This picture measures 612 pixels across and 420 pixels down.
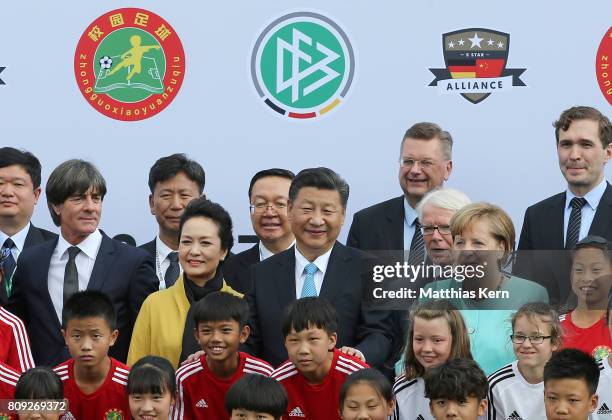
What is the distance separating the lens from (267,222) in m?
6.57

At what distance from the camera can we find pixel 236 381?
5.63 metres

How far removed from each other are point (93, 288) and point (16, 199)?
Result: 0.75m

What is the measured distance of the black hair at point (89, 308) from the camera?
5.79 meters

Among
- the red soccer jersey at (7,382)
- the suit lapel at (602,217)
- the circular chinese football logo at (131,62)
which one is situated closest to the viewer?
the red soccer jersey at (7,382)

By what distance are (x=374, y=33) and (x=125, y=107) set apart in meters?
1.33

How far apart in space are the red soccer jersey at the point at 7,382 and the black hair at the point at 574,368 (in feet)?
7.19

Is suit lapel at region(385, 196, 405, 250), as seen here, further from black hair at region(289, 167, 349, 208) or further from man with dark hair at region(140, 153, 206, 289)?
man with dark hair at region(140, 153, 206, 289)

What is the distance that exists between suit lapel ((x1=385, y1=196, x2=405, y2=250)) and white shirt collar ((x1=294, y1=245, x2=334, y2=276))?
650mm

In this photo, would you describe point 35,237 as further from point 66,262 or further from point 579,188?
point 579,188

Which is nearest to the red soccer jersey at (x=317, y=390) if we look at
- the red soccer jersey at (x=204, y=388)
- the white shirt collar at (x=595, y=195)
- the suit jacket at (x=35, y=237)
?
the red soccer jersey at (x=204, y=388)

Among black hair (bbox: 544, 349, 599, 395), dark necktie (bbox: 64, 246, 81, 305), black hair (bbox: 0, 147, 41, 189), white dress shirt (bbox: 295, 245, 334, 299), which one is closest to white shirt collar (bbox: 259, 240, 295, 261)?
white dress shirt (bbox: 295, 245, 334, 299)

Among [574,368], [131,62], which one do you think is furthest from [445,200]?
[131,62]

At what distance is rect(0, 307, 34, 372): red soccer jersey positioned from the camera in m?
5.88

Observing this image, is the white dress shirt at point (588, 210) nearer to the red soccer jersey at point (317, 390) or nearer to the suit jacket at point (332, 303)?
the suit jacket at point (332, 303)
